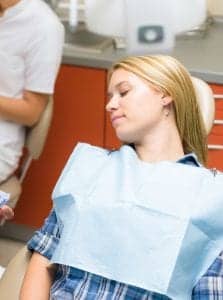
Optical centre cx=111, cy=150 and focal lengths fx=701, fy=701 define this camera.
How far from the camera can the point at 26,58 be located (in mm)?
1981

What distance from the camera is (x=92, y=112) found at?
237 centimetres

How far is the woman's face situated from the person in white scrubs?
22.6 inches

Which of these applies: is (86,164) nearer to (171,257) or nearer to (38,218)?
(171,257)

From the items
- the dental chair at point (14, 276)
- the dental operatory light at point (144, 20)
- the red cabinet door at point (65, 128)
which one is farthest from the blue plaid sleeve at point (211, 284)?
the red cabinet door at point (65, 128)

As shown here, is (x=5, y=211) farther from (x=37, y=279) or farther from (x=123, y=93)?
(x=123, y=93)

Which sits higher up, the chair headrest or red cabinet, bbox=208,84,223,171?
the chair headrest

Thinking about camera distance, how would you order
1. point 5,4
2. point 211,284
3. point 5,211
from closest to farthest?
point 211,284 → point 5,211 → point 5,4

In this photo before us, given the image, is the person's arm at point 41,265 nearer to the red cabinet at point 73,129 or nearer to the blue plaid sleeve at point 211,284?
the blue plaid sleeve at point 211,284

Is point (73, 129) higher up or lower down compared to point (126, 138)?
lower down

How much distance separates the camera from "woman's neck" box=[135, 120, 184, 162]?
1.45 meters

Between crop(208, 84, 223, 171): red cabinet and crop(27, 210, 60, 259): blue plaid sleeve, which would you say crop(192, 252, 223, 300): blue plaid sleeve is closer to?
crop(27, 210, 60, 259): blue plaid sleeve

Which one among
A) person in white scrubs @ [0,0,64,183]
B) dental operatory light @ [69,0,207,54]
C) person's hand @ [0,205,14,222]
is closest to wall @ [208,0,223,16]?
dental operatory light @ [69,0,207,54]

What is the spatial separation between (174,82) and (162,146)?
135 mm

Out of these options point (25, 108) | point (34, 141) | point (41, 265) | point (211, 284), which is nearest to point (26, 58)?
point (25, 108)
